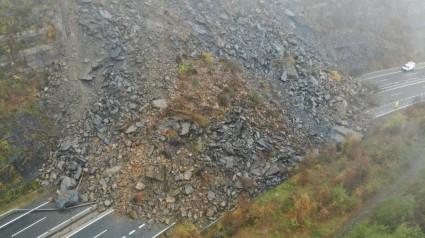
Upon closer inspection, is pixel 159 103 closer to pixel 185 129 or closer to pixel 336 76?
pixel 185 129

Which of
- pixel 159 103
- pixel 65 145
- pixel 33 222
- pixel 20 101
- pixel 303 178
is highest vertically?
pixel 20 101

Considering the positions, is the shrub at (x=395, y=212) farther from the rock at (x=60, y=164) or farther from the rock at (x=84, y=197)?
the rock at (x=60, y=164)

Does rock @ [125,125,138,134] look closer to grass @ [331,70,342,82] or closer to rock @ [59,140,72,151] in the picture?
rock @ [59,140,72,151]

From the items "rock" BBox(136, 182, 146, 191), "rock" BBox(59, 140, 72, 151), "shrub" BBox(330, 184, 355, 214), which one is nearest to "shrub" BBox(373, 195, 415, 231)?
"shrub" BBox(330, 184, 355, 214)

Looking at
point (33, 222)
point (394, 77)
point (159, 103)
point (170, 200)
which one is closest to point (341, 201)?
point (170, 200)

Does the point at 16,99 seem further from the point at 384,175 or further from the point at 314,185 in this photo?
the point at 384,175

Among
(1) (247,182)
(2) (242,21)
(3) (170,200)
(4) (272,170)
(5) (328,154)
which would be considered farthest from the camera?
(2) (242,21)

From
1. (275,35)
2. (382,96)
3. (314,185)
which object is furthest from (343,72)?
(314,185)
